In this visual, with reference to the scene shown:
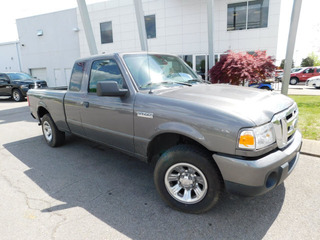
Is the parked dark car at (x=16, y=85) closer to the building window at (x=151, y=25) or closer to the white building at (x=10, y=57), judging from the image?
the building window at (x=151, y=25)

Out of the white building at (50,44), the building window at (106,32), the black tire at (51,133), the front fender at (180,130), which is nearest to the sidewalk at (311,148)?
the front fender at (180,130)

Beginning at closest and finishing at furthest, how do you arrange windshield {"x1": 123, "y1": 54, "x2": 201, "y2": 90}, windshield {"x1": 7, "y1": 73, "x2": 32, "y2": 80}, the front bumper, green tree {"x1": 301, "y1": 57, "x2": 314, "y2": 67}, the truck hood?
the front bumper < the truck hood < windshield {"x1": 123, "y1": 54, "x2": 201, "y2": 90} < windshield {"x1": 7, "y1": 73, "x2": 32, "y2": 80} < green tree {"x1": 301, "y1": 57, "x2": 314, "y2": 67}

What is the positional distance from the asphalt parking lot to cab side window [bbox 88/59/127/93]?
1.48 metres

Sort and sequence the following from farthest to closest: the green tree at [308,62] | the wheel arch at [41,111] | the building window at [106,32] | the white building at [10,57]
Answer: the green tree at [308,62] < the white building at [10,57] < the building window at [106,32] < the wheel arch at [41,111]

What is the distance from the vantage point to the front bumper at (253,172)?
219cm

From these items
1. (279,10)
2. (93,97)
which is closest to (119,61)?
(93,97)

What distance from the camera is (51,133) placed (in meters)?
5.19

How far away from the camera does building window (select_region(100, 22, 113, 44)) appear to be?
19.0 meters

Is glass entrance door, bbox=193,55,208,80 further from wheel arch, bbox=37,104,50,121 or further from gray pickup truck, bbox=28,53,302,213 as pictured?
gray pickup truck, bbox=28,53,302,213

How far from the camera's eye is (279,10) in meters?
13.8

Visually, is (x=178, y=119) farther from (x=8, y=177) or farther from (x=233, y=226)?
(x=8, y=177)

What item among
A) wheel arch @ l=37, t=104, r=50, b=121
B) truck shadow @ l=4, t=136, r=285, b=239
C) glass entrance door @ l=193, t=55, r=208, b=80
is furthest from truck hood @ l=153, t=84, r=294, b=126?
glass entrance door @ l=193, t=55, r=208, b=80

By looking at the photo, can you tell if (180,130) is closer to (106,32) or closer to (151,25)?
(151,25)

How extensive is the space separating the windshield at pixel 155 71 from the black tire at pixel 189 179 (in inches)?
41.6
